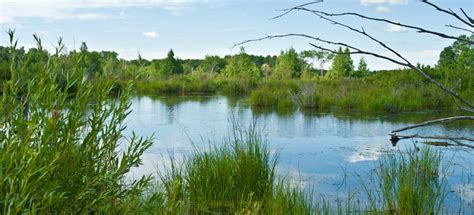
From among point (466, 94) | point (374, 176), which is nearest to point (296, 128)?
point (374, 176)

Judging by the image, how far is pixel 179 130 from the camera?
7918 mm

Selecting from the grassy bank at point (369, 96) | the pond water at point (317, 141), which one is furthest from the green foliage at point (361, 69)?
the pond water at point (317, 141)

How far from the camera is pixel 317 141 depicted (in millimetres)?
7035

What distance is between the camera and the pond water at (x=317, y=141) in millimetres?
4621

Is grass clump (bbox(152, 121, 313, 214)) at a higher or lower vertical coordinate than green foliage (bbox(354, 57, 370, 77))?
lower

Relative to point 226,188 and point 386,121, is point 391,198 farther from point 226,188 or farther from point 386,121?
point 386,121

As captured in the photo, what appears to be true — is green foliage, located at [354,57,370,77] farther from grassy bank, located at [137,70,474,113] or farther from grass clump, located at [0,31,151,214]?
grass clump, located at [0,31,151,214]

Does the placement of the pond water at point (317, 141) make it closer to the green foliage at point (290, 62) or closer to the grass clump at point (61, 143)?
the grass clump at point (61, 143)

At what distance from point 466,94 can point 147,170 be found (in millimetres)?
9483

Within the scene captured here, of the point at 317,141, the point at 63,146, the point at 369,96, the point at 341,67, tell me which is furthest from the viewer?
the point at 341,67

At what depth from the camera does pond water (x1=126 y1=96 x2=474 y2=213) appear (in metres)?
4.62

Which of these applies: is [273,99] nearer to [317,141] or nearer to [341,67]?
[317,141]

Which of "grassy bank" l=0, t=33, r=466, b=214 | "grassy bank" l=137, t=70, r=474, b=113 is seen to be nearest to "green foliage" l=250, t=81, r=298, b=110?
"grassy bank" l=137, t=70, r=474, b=113

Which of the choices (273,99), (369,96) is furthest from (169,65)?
(369,96)
